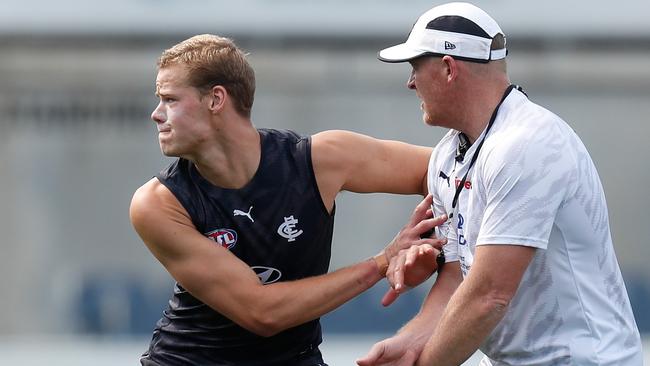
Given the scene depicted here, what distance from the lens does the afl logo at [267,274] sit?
15.0 feet

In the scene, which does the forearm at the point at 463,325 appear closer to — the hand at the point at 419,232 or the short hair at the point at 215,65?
the hand at the point at 419,232

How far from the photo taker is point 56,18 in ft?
31.7

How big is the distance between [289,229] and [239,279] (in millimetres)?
268

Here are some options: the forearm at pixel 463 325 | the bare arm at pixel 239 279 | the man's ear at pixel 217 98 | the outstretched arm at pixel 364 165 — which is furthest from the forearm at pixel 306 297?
the man's ear at pixel 217 98

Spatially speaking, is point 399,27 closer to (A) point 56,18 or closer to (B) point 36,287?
(A) point 56,18

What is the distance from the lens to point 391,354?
4.20 m

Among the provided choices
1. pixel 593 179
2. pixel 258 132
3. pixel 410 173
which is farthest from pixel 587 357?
pixel 258 132

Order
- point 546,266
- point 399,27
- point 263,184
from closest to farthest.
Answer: point 546,266 → point 263,184 → point 399,27

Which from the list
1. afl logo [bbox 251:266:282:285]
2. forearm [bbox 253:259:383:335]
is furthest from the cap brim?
afl logo [bbox 251:266:282:285]

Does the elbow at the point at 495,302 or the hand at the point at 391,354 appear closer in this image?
the elbow at the point at 495,302

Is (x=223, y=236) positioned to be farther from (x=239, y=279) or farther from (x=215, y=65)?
A: (x=215, y=65)

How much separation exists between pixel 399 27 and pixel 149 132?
2.07 meters

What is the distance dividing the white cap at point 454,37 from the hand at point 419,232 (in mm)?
595

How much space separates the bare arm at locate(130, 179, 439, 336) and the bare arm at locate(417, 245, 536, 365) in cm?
59
